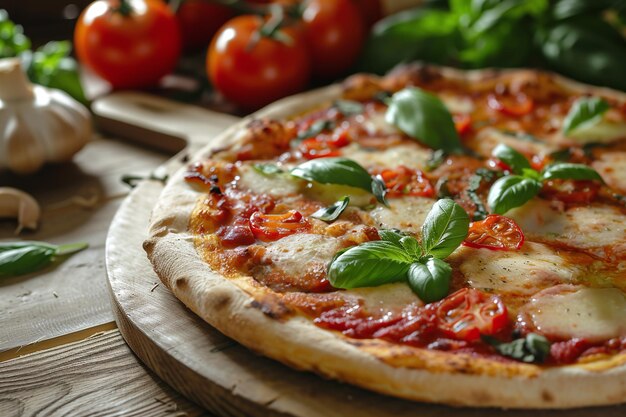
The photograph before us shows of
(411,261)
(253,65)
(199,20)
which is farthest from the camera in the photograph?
(199,20)

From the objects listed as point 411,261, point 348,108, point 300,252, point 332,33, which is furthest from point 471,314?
point 332,33

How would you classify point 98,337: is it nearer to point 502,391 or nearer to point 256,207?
point 256,207

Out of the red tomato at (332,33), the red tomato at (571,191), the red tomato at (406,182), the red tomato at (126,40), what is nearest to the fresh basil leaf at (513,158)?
the red tomato at (571,191)

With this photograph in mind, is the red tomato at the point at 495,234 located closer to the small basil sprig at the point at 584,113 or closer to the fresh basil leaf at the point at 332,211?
the fresh basil leaf at the point at 332,211

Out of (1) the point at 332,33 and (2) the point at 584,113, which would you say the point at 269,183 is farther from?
(1) the point at 332,33

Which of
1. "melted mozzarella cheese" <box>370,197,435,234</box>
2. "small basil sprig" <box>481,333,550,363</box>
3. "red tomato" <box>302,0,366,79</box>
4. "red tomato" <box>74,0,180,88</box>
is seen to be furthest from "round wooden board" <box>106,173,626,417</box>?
"red tomato" <box>302,0,366,79</box>

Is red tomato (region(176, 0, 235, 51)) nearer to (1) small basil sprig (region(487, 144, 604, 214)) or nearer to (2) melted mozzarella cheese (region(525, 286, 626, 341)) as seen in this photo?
(1) small basil sprig (region(487, 144, 604, 214))

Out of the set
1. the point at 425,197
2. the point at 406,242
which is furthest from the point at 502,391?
the point at 425,197
